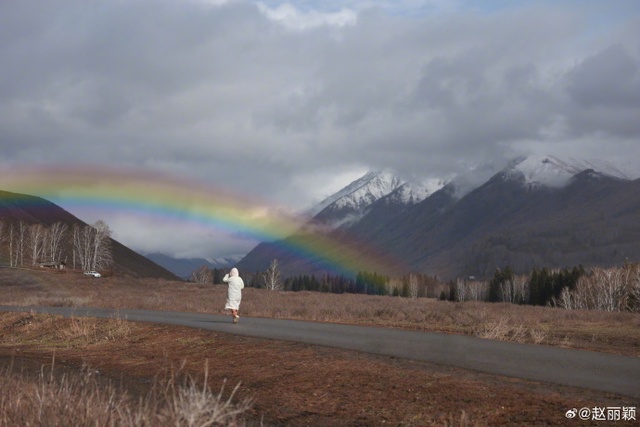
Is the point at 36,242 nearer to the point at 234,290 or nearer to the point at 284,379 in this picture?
the point at 234,290

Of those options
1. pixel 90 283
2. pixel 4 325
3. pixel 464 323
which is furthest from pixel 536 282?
pixel 4 325

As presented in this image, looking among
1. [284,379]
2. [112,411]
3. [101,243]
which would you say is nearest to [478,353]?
[284,379]

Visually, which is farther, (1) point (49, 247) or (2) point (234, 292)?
(1) point (49, 247)

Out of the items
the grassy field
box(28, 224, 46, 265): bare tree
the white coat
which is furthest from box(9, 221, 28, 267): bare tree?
the grassy field

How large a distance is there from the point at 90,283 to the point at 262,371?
85.0 metres

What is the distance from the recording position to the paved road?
14.4 meters

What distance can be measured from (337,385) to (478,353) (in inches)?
212

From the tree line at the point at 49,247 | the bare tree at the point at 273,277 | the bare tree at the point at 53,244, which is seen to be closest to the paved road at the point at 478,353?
the bare tree at the point at 273,277

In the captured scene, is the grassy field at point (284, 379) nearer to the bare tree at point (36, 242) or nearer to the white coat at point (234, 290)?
the white coat at point (234, 290)

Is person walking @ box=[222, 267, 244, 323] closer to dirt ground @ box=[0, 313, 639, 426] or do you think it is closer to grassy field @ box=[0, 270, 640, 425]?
grassy field @ box=[0, 270, 640, 425]

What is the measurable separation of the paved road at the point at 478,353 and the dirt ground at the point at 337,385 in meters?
0.89

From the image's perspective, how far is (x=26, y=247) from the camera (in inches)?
6427

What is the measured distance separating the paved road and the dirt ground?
2.92ft

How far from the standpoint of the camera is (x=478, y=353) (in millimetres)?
18125
